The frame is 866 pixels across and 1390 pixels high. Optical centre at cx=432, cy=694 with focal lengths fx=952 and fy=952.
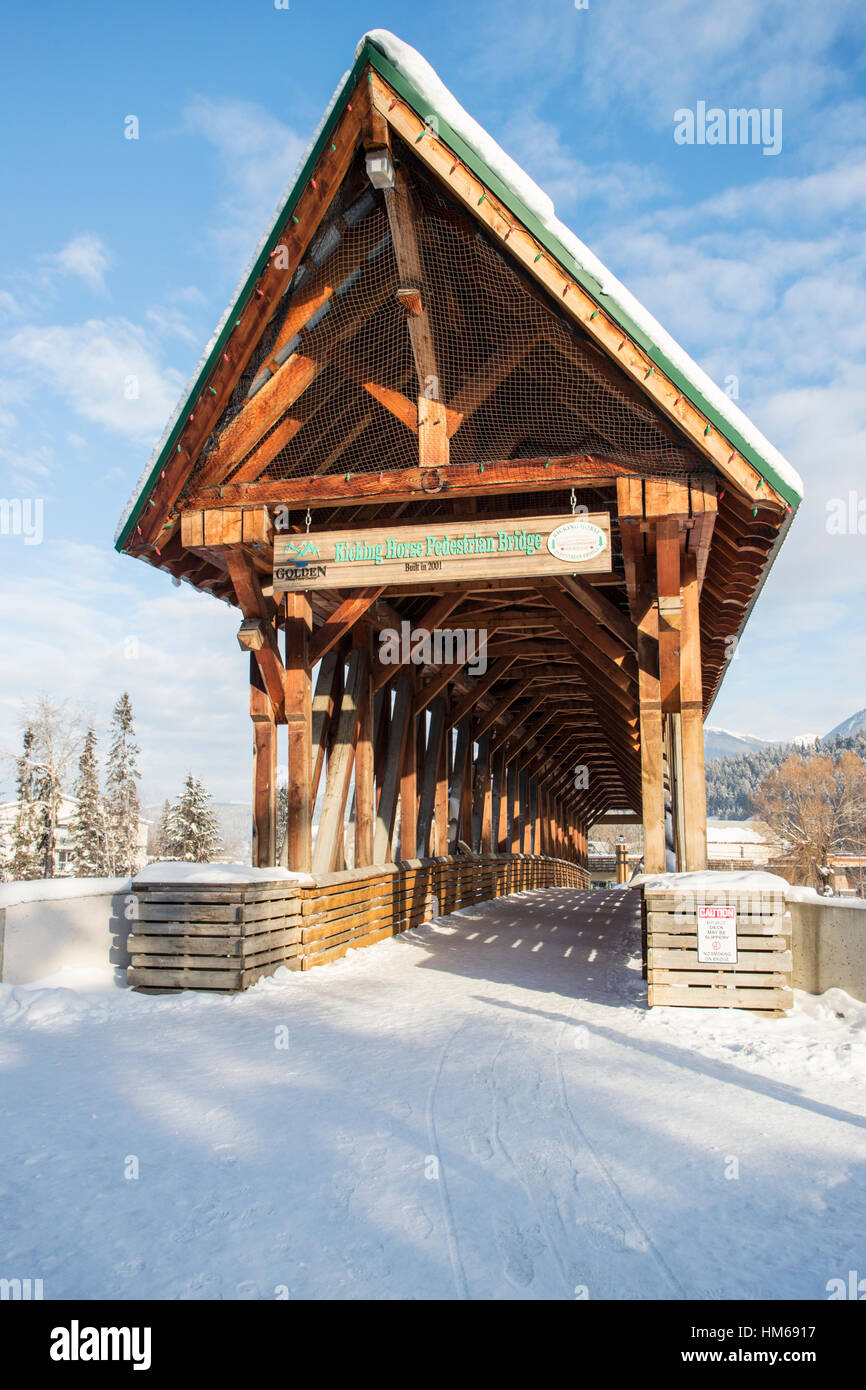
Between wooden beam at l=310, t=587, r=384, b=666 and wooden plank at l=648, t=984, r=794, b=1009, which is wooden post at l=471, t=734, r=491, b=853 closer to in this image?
wooden beam at l=310, t=587, r=384, b=666

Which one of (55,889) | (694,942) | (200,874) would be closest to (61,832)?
(55,889)

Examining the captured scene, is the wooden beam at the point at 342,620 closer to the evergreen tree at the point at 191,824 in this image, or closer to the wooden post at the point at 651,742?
the wooden post at the point at 651,742

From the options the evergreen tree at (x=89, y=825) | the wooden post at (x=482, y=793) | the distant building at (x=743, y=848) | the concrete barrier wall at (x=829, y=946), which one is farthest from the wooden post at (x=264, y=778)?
the distant building at (x=743, y=848)

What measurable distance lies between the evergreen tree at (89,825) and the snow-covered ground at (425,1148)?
3070 cm

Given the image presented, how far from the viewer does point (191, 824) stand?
4281 centimetres

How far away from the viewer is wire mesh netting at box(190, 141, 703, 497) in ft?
27.9

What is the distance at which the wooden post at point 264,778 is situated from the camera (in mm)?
9773

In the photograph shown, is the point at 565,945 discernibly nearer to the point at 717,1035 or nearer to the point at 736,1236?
the point at 717,1035

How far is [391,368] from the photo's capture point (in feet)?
31.8

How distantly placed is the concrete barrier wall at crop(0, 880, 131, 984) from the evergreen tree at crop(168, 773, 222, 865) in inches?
1350

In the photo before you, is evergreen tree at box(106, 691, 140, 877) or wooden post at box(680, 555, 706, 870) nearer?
wooden post at box(680, 555, 706, 870)

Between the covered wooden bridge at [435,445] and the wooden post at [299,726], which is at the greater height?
the covered wooden bridge at [435,445]

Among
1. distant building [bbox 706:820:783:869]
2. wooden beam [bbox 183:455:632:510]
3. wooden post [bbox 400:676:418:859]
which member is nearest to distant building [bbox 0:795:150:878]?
wooden post [bbox 400:676:418:859]
